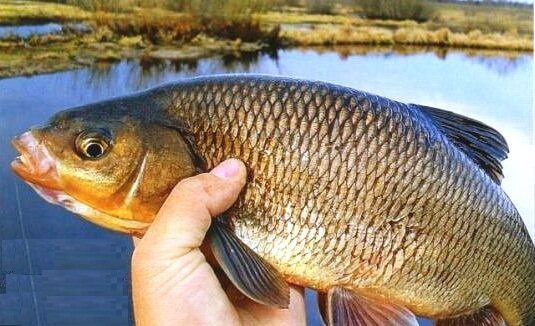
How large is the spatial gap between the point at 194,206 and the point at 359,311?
0.24 m

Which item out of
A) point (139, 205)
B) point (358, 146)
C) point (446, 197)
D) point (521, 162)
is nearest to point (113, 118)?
point (139, 205)

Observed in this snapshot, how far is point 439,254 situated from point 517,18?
47.6 inches

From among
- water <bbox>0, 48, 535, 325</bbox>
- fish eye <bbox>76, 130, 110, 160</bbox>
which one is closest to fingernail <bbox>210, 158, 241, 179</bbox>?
fish eye <bbox>76, 130, 110, 160</bbox>

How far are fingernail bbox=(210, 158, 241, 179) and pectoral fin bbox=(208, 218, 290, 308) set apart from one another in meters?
0.05

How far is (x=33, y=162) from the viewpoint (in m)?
0.83

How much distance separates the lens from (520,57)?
200 cm

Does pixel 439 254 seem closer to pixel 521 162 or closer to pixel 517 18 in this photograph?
pixel 521 162

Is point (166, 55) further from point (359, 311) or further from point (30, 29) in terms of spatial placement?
point (359, 311)

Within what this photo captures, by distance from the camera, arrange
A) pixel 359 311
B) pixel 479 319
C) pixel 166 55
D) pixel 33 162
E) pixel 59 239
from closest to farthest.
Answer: pixel 33 162 → pixel 359 311 → pixel 479 319 → pixel 59 239 → pixel 166 55

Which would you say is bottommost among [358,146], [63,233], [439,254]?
[63,233]

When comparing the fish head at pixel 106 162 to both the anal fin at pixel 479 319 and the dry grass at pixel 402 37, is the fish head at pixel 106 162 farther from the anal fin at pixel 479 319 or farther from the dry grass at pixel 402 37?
the dry grass at pixel 402 37

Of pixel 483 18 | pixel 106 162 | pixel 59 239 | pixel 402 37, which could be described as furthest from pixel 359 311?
pixel 483 18

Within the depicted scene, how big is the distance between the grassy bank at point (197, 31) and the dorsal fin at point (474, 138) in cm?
81

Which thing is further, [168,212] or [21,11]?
[21,11]
